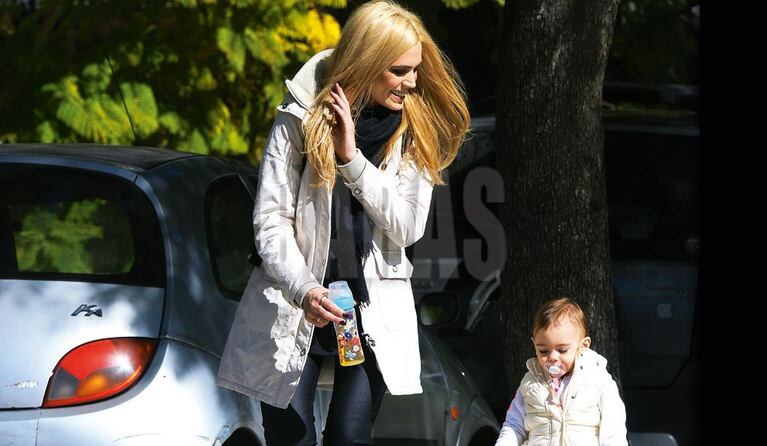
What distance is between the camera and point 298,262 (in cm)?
359

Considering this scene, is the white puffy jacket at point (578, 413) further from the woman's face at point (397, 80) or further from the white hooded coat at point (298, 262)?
the woman's face at point (397, 80)

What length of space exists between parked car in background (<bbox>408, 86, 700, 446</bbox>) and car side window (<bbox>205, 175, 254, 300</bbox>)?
1191 millimetres

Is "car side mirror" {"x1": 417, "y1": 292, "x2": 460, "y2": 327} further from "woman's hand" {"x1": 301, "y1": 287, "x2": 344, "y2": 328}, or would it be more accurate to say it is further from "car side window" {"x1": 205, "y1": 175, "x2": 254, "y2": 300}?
"woman's hand" {"x1": 301, "y1": 287, "x2": 344, "y2": 328}

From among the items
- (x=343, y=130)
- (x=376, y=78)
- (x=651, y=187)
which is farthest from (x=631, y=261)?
(x=343, y=130)

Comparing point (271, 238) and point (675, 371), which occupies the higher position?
point (271, 238)

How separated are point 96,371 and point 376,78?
3.77 feet

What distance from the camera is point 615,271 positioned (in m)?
6.25

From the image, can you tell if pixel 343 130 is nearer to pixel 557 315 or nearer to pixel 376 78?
pixel 376 78

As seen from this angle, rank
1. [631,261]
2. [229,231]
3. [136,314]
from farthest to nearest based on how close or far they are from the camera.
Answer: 1. [631,261]
2. [229,231]
3. [136,314]

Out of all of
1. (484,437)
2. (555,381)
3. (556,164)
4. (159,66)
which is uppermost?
(159,66)

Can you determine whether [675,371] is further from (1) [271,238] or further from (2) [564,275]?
(1) [271,238]

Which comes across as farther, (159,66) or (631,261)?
(159,66)

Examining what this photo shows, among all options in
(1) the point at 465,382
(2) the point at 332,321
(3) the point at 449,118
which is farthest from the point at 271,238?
(1) the point at 465,382

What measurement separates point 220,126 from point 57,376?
4.02 m
